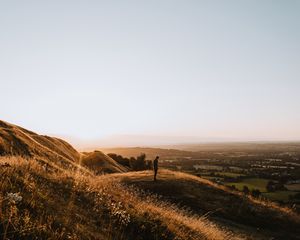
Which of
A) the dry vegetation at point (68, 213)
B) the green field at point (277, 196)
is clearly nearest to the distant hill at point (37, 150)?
the dry vegetation at point (68, 213)

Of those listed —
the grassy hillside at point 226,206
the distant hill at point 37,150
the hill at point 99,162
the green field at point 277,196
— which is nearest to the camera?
the grassy hillside at point 226,206

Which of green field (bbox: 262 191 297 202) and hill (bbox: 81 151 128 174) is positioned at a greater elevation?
hill (bbox: 81 151 128 174)

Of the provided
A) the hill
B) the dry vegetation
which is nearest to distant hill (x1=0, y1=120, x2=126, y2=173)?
the hill

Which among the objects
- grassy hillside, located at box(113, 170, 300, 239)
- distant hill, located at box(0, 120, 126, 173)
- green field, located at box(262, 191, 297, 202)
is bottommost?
green field, located at box(262, 191, 297, 202)

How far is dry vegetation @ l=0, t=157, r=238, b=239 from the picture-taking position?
5445 millimetres

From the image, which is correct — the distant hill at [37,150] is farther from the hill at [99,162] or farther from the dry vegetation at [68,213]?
the dry vegetation at [68,213]

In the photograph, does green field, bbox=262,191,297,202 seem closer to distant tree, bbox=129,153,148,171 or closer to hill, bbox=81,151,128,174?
distant tree, bbox=129,153,148,171

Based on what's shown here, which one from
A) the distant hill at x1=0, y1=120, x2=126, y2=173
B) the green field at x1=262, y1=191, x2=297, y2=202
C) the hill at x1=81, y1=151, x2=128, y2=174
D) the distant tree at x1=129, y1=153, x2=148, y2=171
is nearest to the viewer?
the distant hill at x1=0, y1=120, x2=126, y2=173

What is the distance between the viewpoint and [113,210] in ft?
26.8

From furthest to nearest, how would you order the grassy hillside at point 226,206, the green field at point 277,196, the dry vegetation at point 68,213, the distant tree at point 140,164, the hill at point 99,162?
the distant tree at point 140,164, the hill at point 99,162, the green field at point 277,196, the grassy hillside at point 226,206, the dry vegetation at point 68,213

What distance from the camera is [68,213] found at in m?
6.96

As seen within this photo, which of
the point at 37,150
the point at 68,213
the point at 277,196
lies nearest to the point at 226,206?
the point at 37,150

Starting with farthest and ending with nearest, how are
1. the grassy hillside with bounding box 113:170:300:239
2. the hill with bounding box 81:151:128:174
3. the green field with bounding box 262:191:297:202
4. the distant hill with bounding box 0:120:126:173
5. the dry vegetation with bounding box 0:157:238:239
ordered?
1. the hill with bounding box 81:151:128:174
2. the green field with bounding box 262:191:297:202
3. the distant hill with bounding box 0:120:126:173
4. the grassy hillside with bounding box 113:170:300:239
5. the dry vegetation with bounding box 0:157:238:239

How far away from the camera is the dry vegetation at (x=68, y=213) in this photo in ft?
17.9
